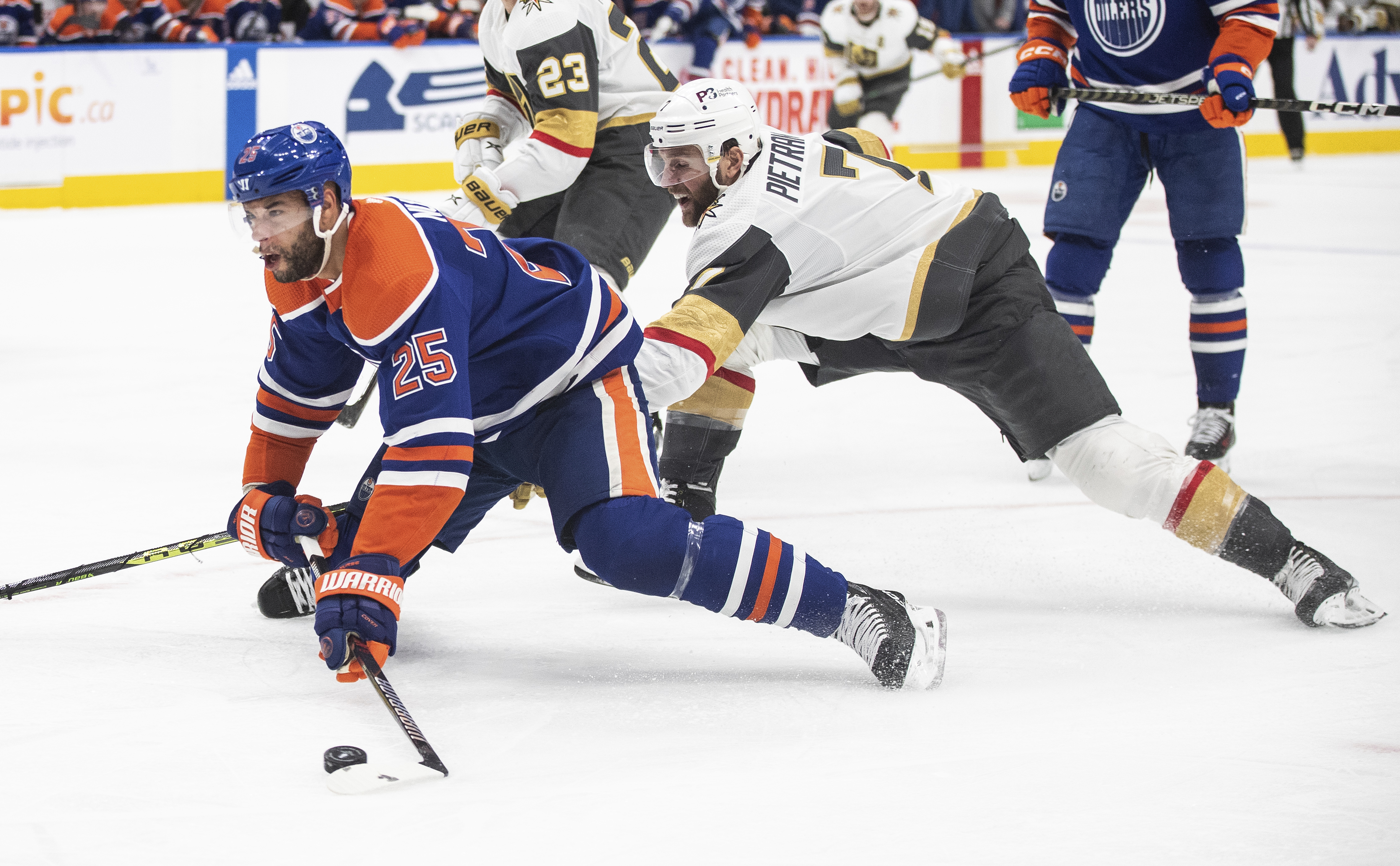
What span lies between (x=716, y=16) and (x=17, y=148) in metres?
4.14

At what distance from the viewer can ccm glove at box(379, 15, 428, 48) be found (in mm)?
8250

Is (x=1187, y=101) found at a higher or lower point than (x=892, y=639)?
higher

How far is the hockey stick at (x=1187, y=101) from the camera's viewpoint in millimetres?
3367

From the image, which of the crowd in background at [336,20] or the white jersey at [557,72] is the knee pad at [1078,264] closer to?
the white jersey at [557,72]

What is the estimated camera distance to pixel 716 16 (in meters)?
9.39

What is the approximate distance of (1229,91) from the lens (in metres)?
3.22

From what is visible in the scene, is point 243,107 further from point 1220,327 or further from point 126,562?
point 126,562

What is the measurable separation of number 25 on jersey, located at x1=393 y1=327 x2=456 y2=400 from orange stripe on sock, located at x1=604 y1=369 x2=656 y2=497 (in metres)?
0.31

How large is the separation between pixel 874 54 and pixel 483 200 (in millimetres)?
6077

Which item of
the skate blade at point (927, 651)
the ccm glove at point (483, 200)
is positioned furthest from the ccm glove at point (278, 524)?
the ccm glove at point (483, 200)

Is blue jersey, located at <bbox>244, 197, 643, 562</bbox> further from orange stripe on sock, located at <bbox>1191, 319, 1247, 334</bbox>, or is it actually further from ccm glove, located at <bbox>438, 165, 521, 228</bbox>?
orange stripe on sock, located at <bbox>1191, 319, 1247, 334</bbox>

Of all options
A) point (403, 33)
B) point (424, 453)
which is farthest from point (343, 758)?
point (403, 33)

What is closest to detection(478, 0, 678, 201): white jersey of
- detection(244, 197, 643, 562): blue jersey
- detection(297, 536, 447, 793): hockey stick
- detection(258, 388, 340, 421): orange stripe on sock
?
detection(244, 197, 643, 562): blue jersey

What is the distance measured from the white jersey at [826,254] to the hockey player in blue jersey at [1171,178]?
0.90m
